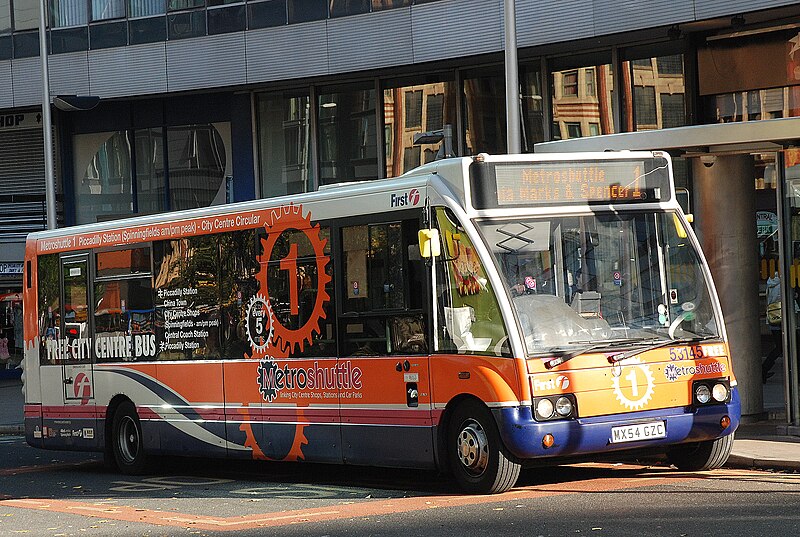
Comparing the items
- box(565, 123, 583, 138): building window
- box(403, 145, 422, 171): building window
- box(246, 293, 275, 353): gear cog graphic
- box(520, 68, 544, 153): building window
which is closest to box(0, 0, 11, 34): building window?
box(403, 145, 422, 171): building window

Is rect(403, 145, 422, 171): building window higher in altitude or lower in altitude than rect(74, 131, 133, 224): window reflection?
lower

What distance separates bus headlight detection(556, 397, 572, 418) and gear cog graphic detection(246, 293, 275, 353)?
360 centimetres

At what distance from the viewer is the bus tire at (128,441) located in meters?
15.3

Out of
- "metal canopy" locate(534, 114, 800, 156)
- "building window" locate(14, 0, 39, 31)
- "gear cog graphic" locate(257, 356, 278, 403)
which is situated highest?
"building window" locate(14, 0, 39, 31)

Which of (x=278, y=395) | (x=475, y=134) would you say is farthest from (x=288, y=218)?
(x=475, y=134)

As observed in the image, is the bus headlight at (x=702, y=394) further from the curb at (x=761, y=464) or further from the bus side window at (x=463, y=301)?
the bus side window at (x=463, y=301)

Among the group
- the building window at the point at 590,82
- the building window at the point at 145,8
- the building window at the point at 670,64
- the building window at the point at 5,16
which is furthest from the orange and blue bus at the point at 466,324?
the building window at the point at 5,16

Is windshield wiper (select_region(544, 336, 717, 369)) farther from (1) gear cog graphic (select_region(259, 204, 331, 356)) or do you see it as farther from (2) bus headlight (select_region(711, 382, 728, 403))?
(1) gear cog graphic (select_region(259, 204, 331, 356))

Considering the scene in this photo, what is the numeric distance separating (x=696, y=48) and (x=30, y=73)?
50.5 ft

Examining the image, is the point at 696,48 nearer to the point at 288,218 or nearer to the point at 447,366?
the point at 288,218

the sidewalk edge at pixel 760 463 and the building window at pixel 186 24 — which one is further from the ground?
the building window at pixel 186 24

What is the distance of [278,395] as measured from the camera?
13.2 metres

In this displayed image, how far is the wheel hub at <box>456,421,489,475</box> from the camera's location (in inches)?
436

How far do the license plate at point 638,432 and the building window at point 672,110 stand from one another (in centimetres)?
1002
